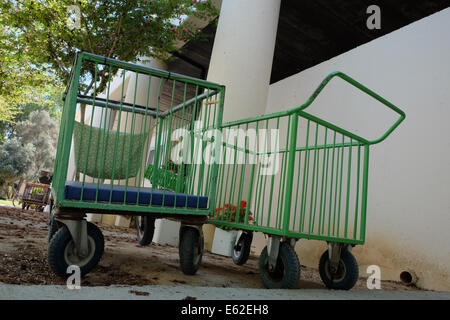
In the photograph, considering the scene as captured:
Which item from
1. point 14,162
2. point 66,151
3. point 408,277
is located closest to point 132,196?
point 66,151

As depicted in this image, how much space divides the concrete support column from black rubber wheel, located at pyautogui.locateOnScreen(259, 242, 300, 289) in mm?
2142

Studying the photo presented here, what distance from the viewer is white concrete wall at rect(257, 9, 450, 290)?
10.2 feet

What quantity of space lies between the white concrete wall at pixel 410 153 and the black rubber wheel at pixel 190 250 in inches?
90.5

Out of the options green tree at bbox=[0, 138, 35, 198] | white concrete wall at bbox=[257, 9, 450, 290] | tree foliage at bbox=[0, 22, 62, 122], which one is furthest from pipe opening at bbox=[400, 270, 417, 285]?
green tree at bbox=[0, 138, 35, 198]

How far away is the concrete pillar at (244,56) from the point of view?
12.5 ft

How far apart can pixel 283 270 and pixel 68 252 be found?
1100mm

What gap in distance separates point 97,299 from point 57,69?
5.29 meters

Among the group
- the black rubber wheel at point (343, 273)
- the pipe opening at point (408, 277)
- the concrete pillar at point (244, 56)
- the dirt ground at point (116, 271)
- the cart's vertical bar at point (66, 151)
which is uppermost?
the concrete pillar at point (244, 56)

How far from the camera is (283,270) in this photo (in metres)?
1.86

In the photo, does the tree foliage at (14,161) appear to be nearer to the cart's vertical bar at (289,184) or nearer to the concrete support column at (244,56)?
the concrete support column at (244,56)

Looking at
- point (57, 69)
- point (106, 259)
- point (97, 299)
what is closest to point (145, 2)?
point (57, 69)

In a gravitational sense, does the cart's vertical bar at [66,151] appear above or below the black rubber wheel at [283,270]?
above

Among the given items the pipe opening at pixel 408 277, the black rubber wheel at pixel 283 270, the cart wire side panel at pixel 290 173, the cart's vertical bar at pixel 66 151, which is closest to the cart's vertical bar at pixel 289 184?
the cart wire side panel at pixel 290 173

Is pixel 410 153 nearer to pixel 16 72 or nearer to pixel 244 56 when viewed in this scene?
pixel 244 56
